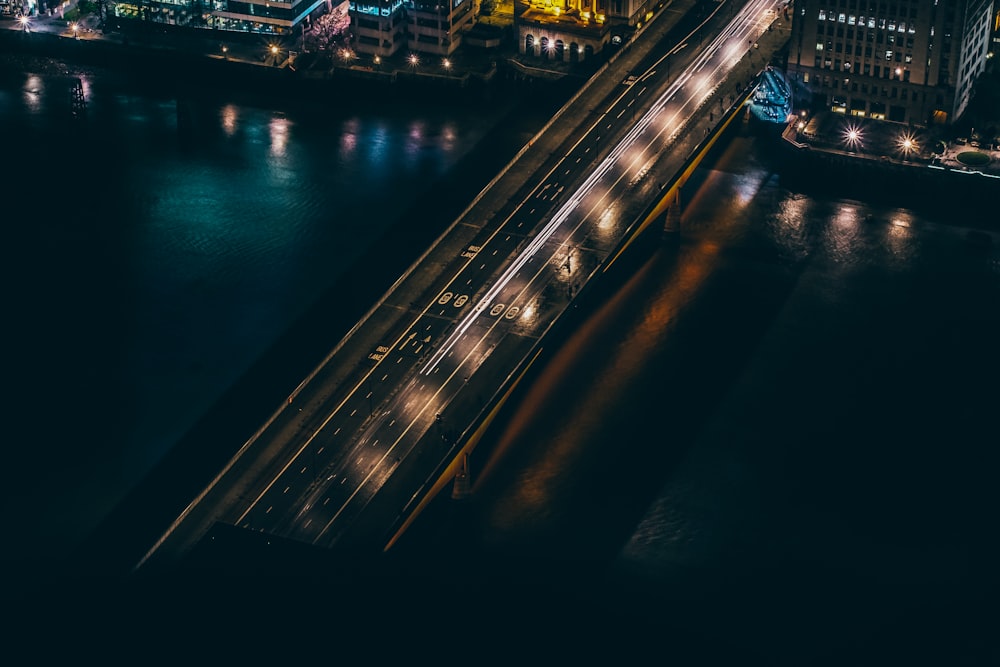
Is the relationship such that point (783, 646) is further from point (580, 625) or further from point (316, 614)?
point (316, 614)

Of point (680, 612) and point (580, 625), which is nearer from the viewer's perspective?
point (580, 625)

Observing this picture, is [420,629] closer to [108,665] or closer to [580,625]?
[580,625]

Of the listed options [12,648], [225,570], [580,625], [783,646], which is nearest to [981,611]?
[783,646]

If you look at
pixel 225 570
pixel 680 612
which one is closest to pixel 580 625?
pixel 680 612

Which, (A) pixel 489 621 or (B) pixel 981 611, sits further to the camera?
(B) pixel 981 611

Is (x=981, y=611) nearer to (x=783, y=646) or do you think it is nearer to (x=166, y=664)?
(x=783, y=646)

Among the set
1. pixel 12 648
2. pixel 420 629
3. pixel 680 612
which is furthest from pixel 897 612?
pixel 12 648

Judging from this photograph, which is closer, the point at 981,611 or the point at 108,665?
the point at 108,665
